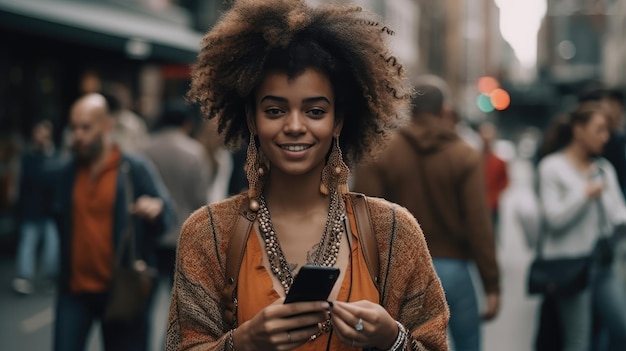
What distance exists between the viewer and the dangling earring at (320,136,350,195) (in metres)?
2.76

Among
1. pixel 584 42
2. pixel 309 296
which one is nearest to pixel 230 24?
pixel 309 296

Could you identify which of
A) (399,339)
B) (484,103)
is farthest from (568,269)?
(484,103)

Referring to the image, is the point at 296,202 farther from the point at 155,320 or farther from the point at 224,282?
the point at 155,320

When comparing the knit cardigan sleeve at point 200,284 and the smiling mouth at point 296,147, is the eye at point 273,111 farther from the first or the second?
the knit cardigan sleeve at point 200,284

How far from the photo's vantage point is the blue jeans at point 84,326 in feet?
16.8

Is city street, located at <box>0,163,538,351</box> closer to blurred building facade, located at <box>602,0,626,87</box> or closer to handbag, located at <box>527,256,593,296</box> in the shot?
handbag, located at <box>527,256,593,296</box>

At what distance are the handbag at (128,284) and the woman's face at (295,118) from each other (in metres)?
Result: 2.72

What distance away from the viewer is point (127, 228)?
17.7ft

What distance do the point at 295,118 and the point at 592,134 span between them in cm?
415

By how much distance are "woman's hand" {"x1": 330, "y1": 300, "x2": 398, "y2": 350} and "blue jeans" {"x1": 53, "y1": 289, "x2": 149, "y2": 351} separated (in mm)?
3010

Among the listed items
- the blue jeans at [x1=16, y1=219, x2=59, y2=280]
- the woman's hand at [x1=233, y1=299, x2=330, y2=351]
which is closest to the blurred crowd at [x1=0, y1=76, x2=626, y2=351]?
the woman's hand at [x1=233, y1=299, x2=330, y2=351]

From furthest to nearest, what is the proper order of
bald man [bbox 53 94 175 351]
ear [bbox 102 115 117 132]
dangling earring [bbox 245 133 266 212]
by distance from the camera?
ear [bbox 102 115 117 132] → bald man [bbox 53 94 175 351] → dangling earring [bbox 245 133 266 212]

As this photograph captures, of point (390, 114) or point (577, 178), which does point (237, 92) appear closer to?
point (390, 114)

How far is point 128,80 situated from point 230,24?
18089mm
